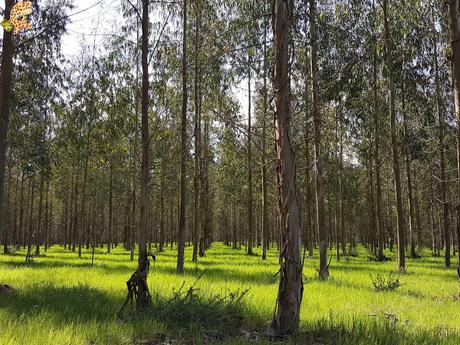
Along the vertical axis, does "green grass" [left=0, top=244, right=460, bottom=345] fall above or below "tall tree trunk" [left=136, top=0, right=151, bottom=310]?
below

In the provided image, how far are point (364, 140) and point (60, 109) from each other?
18103 mm

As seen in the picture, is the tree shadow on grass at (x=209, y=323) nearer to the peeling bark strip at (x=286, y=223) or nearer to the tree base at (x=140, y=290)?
the tree base at (x=140, y=290)

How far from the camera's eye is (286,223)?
4840 mm

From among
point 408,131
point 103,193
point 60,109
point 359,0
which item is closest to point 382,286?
point 359,0

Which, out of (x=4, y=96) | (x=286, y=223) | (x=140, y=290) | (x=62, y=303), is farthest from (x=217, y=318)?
(x=4, y=96)

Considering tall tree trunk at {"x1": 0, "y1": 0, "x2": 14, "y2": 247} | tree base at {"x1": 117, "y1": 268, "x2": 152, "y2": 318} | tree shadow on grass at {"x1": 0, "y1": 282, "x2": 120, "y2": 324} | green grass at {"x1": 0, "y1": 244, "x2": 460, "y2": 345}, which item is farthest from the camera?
tall tree trunk at {"x1": 0, "y1": 0, "x2": 14, "y2": 247}

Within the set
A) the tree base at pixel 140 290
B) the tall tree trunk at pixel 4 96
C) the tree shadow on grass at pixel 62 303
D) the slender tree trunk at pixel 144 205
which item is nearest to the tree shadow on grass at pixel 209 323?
the tree shadow on grass at pixel 62 303

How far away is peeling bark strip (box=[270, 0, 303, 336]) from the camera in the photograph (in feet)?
15.7

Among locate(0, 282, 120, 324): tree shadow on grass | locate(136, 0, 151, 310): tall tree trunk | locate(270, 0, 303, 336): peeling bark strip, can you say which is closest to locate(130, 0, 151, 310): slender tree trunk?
locate(136, 0, 151, 310): tall tree trunk

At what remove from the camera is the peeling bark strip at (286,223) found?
15.7ft

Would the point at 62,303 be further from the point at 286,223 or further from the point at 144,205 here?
the point at 286,223

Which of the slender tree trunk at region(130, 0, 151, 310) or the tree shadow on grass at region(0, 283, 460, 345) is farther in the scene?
the slender tree trunk at region(130, 0, 151, 310)

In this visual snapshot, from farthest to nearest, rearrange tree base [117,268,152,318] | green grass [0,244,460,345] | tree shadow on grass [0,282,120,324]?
tree base [117,268,152,318]
tree shadow on grass [0,282,120,324]
green grass [0,244,460,345]

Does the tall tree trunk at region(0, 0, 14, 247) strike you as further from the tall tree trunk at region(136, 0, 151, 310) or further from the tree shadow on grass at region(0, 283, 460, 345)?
the tall tree trunk at region(136, 0, 151, 310)
